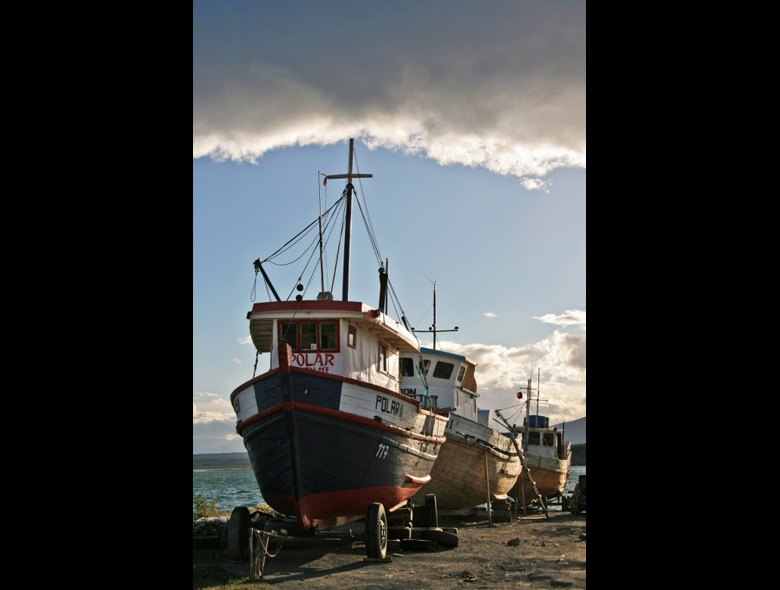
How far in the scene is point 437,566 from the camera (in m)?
11.0

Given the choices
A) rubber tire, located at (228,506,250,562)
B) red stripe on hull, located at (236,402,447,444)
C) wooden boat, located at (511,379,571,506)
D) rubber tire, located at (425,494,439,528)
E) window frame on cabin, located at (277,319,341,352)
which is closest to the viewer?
rubber tire, located at (228,506,250,562)

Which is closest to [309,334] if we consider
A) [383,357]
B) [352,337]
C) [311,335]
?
[311,335]

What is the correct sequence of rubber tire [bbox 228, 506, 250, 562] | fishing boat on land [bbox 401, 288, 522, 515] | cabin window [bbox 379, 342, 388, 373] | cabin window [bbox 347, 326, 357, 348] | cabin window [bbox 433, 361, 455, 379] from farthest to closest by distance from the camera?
1. cabin window [bbox 433, 361, 455, 379]
2. fishing boat on land [bbox 401, 288, 522, 515]
3. cabin window [bbox 379, 342, 388, 373]
4. cabin window [bbox 347, 326, 357, 348]
5. rubber tire [bbox 228, 506, 250, 562]

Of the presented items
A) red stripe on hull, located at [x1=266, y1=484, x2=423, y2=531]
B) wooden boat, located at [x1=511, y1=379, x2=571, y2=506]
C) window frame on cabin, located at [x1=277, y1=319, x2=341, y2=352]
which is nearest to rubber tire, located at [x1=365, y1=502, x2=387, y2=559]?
red stripe on hull, located at [x1=266, y1=484, x2=423, y2=531]

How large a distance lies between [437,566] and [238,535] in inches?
126

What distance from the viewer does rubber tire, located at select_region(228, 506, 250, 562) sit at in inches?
436

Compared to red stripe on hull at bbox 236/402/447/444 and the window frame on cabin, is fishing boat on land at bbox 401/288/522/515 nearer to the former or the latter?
red stripe on hull at bbox 236/402/447/444

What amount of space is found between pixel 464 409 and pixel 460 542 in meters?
8.96

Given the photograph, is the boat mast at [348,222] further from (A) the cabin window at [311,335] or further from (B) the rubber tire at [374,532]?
(B) the rubber tire at [374,532]

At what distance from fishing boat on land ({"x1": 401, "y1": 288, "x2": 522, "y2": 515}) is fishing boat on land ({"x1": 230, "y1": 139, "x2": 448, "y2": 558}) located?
3168 millimetres

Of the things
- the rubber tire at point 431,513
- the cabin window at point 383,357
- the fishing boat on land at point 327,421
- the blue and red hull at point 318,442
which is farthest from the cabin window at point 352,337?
the rubber tire at point 431,513

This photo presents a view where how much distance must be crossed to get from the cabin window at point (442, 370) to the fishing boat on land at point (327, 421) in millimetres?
8134

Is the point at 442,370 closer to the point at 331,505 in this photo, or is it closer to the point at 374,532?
the point at 331,505
